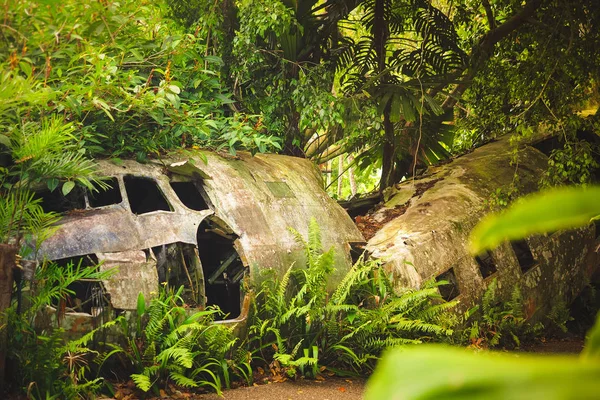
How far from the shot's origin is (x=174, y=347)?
7.02m

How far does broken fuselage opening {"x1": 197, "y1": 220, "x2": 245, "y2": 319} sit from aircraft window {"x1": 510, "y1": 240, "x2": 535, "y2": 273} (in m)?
5.16

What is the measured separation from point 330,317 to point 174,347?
7.76ft

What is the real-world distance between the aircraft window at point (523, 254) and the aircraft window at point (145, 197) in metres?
6.16

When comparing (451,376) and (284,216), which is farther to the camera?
(284,216)

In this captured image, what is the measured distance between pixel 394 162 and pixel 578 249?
3859mm

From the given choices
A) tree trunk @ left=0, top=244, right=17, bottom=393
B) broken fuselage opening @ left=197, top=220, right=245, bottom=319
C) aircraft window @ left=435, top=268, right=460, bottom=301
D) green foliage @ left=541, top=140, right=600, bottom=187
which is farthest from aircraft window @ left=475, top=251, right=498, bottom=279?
tree trunk @ left=0, top=244, right=17, bottom=393

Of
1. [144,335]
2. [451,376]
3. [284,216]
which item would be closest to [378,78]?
[284,216]

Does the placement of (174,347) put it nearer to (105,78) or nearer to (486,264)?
(105,78)

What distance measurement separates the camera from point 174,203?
8.01 m

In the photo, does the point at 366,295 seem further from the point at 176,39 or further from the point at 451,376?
the point at 451,376

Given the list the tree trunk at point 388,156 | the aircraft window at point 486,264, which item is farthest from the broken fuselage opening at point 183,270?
the tree trunk at point 388,156

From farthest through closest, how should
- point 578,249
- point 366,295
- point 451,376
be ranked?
1. point 578,249
2. point 366,295
3. point 451,376

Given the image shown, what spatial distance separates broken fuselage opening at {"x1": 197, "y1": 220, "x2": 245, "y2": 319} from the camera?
888cm

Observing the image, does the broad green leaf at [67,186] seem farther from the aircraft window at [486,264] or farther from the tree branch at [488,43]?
the tree branch at [488,43]
